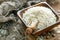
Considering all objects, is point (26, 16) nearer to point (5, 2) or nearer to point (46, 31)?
point (46, 31)

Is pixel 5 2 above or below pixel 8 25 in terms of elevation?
above

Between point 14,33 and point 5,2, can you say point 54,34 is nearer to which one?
point 14,33

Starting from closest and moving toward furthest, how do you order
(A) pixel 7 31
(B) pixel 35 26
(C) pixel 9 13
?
1. (B) pixel 35 26
2. (A) pixel 7 31
3. (C) pixel 9 13

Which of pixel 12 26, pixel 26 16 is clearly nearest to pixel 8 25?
pixel 12 26

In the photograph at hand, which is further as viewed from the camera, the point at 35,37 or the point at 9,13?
the point at 9,13

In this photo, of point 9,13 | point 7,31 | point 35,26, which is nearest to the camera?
point 35,26

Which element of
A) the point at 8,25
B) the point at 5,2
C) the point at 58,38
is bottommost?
the point at 58,38
